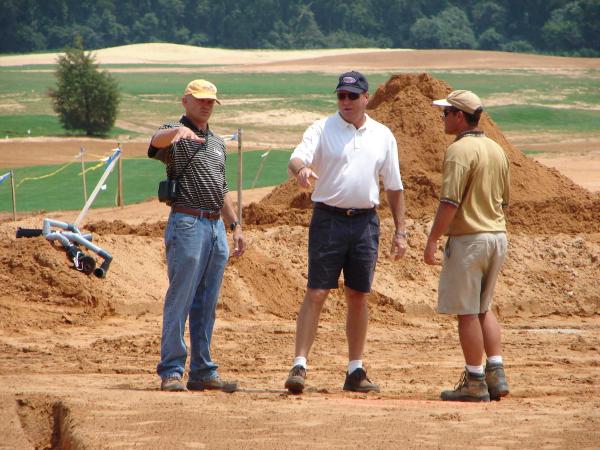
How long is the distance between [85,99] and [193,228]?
1350 inches

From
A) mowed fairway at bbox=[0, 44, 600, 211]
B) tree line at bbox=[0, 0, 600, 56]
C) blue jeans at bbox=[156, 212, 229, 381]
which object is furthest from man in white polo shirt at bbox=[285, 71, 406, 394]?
tree line at bbox=[0, 0, 600, 56]

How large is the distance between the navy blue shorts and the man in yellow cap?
0.55m

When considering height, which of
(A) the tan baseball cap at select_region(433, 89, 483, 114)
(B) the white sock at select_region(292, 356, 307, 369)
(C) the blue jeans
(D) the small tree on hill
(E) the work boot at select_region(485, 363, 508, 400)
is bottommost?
(D) the small tree on hill

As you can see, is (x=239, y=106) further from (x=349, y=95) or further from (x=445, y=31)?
(x=445, y=31)

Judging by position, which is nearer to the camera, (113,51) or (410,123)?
(410,123)

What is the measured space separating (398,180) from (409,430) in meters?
2.03

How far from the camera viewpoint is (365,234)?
24.9 ft

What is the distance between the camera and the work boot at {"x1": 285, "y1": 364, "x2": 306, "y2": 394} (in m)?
7.40

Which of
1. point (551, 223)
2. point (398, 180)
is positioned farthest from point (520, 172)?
point (398, 180)

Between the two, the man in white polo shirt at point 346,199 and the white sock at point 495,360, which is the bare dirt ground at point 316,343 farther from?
the man in white polo shirt at point 346,199

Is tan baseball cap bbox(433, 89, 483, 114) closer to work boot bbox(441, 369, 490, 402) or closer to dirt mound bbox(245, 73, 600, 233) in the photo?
work boot bbox(441, 369, 490, 402)

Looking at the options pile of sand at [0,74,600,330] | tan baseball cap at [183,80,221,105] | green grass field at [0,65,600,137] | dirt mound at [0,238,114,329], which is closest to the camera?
tan baseball cap at [183,80,221,105]

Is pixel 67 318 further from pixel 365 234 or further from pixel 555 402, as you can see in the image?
pixel 555 402

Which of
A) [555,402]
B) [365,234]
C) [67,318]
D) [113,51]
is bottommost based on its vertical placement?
[113,51]
